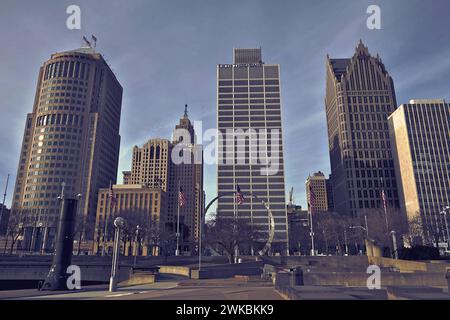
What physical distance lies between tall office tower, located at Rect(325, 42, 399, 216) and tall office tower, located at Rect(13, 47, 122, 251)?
394ft

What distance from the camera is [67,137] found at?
143 meters

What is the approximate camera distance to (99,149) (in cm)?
15112

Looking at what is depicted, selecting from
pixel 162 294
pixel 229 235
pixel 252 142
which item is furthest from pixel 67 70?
pixel 162 294

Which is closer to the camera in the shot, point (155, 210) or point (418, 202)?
point (418, 202)

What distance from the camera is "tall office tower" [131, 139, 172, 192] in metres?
186

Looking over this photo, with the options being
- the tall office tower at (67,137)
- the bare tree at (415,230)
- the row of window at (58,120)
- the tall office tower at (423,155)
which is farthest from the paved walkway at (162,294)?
the row of window at (58,120)

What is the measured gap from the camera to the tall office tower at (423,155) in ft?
391

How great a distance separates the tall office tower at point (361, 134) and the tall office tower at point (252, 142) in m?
29.9

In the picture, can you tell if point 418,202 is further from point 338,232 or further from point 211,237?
point 211,237

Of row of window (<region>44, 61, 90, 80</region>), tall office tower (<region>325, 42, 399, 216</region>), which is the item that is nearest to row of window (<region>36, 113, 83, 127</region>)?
row of window (<region>44, 61, 90, 80</region>)

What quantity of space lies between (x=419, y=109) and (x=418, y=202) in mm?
40584

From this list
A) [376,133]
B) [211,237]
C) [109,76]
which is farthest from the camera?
[109,76]

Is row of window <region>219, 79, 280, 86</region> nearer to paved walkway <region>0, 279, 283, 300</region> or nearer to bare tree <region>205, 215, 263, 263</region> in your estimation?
bare tree <region>205, 215, 263, 263</region>
